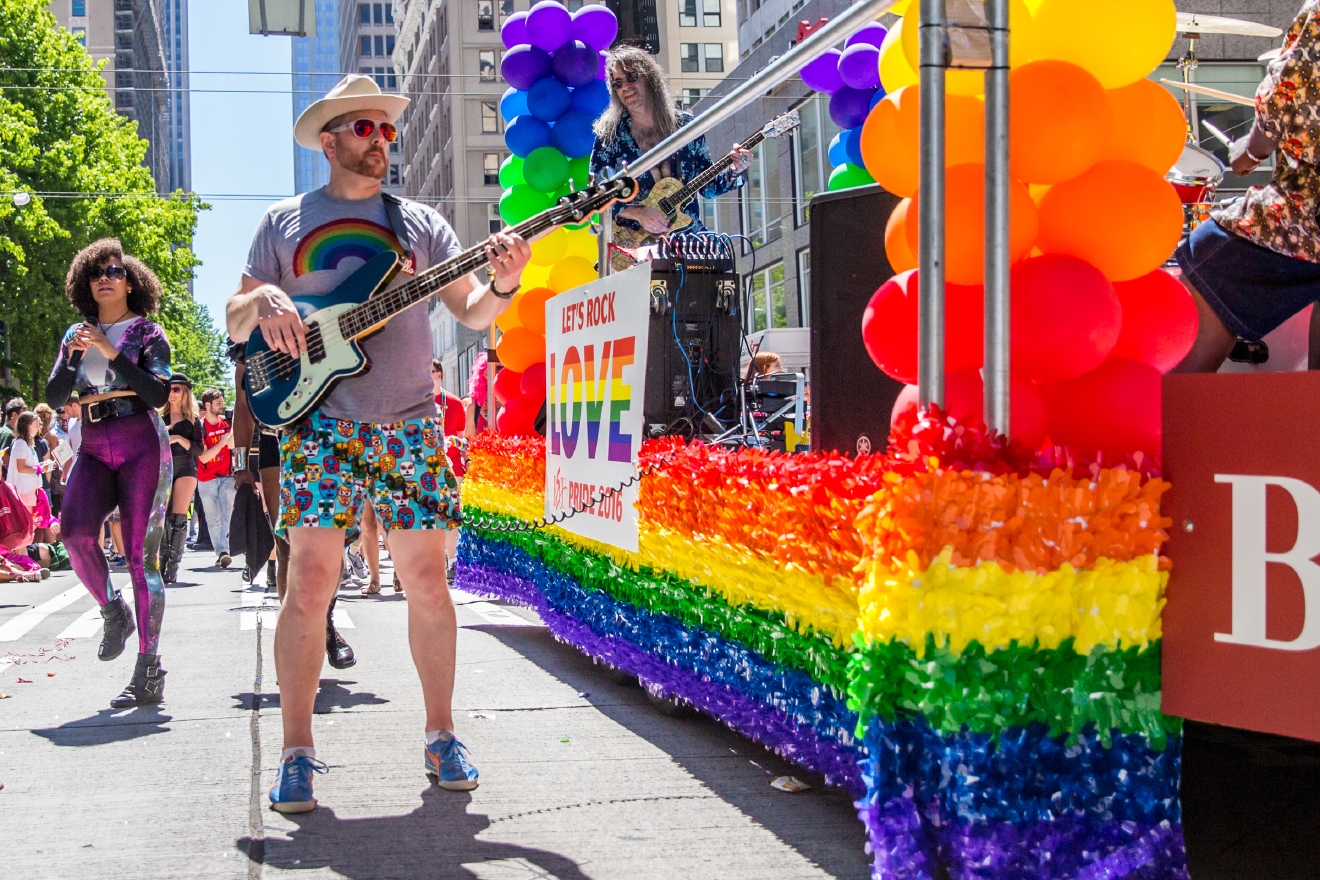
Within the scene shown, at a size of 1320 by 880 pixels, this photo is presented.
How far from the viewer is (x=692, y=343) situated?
667 centimetres

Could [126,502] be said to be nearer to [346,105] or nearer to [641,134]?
[346,105]

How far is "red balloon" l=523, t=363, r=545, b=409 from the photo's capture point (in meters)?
7.10

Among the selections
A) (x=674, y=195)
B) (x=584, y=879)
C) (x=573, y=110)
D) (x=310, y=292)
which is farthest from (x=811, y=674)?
(x=573, y=110)

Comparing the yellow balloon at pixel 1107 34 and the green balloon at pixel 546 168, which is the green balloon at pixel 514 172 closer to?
the green balloon at pixel 546 168

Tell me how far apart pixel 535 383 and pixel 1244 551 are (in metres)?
4.98

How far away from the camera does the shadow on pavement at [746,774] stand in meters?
3.38

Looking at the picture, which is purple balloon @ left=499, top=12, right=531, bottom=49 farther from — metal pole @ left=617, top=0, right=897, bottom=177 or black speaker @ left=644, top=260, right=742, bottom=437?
metal pole @ left=617, top=0, right=897, bottom=177

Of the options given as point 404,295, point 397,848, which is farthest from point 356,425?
point 397,848

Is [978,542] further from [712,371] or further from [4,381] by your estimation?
[4,381]

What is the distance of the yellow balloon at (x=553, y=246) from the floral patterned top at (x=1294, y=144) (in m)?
4.74

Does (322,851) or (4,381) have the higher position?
(4,381)

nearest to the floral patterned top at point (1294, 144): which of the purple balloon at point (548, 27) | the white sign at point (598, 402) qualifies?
the white sign at point (598, 402)

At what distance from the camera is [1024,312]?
287 cm

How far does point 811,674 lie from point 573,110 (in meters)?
5.45
